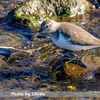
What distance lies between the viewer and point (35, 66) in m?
5.59

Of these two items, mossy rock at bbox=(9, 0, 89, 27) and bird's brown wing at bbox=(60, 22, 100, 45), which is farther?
mossy rock at bbox=(9, 0, 89, 27)

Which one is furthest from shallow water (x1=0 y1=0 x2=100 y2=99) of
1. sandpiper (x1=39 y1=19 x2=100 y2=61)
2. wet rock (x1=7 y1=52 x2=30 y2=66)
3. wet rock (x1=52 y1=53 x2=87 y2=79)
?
sandpiper (x1=39 y1=19 x2=100 y2=61)

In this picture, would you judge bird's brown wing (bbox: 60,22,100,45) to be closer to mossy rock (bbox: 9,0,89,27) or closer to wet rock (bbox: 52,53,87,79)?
wet rock (bbox: 52,53,87,79)

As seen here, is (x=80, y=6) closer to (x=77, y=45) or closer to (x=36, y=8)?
(x=36, y=8)

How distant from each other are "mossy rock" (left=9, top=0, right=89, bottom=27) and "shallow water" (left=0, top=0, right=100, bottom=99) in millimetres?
816

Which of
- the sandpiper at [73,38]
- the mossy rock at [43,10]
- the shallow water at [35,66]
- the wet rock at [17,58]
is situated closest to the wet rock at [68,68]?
the shallow water at [35,66]

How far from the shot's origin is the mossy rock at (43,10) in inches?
357

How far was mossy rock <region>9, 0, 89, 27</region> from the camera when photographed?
29.7ft

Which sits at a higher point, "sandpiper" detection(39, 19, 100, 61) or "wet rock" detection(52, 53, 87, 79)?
"sandpiper" detection(39, 19, 100, 61)

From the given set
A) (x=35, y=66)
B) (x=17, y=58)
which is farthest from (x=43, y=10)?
(x=35, y=66)

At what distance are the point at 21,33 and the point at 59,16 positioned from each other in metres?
2.82

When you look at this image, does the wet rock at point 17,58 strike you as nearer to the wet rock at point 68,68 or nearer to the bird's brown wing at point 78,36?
the wet rock at point 68,68

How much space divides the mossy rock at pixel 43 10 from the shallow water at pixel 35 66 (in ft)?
2.68

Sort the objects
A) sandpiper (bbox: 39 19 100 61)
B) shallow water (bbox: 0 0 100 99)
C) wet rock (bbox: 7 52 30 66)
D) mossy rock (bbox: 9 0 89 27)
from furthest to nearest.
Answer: mossy rock (bbox: 9 0 89 27), wet rock (bbox: 7 52 30 66), sandpiper (bbox: 39 19 100 61), shallow water (bbox: 0 0 100 99)
